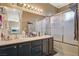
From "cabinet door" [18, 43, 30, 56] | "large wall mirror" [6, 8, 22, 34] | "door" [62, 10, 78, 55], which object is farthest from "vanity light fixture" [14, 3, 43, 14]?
"cabinet door" [18, 43, 30, 56]

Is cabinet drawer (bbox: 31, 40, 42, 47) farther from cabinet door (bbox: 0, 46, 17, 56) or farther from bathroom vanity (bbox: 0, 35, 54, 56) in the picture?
cabinet door (bbox: 0, 46, 17, 56)

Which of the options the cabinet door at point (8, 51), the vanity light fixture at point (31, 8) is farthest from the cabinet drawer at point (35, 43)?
the vanity light fixture at point (31, 8)

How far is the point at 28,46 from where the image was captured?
1714mm

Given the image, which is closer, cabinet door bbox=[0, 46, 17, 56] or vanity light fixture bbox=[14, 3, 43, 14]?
cabinet door bbox=[0, 46, 17, 56]

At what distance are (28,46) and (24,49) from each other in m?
0.07

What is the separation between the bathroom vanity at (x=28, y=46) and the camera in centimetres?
159

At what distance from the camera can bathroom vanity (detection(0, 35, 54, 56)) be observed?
62.6 inches

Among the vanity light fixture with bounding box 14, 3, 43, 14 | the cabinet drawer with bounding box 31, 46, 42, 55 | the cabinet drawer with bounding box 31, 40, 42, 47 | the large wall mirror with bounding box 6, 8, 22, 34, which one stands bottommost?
the cabinet drawer with bounding box 31, 46, 42, 55

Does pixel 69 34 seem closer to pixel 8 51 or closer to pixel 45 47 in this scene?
pixel 45 47

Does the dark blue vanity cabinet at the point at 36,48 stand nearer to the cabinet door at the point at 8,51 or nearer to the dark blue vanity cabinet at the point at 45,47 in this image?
the dark blue vanity cabinet at the point at 45,47

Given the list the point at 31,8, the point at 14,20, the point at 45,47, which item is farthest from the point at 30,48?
the point at 31,8

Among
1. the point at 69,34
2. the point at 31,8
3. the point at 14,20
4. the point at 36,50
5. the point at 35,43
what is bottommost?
the point at 36,50

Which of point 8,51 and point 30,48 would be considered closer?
point 8,51

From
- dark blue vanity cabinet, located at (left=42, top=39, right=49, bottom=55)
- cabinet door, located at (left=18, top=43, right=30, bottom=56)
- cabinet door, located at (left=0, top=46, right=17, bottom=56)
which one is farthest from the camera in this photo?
dark blue vanity cabinet, located at (left=42, top=39, right=49, bottom=55)
